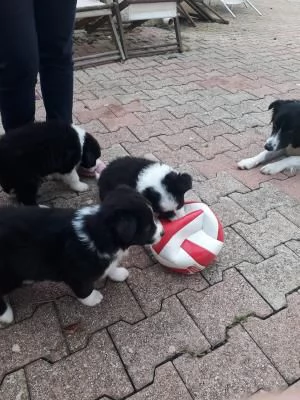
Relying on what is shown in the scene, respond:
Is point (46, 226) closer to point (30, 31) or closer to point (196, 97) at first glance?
point (30, 31)

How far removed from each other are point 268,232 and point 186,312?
104cm

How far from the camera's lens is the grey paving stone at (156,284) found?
7.73ft

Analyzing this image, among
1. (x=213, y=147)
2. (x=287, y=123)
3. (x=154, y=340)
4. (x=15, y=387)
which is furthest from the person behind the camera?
(x=213, y=147)

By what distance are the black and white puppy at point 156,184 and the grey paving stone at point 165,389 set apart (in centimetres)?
111

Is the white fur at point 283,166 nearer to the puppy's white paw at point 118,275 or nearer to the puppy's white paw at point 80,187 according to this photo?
the puppy's white paw at point 80,187

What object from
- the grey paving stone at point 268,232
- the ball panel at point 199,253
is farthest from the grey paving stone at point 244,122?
the ball panel at point 199,253

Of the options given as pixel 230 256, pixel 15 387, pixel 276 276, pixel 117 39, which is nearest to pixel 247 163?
pixel 230 256

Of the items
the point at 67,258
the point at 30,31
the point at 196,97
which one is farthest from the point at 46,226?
the point at 196,97

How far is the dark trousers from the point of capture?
250 cm

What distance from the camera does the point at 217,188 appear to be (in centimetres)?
338

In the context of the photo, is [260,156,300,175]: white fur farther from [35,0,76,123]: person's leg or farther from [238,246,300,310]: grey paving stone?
[35,0,76,123]: person's leg

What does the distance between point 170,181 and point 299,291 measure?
3.80 feet

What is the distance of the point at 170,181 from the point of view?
2742mm

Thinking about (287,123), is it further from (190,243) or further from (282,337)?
(282,337)
